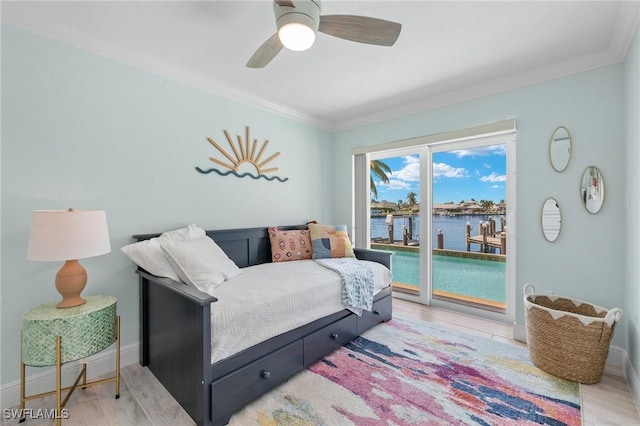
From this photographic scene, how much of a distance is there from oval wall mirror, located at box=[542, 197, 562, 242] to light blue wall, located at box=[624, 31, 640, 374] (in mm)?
413

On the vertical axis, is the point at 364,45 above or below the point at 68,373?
above

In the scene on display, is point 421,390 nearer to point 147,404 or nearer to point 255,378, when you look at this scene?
point 255,378

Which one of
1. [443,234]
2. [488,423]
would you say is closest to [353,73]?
[443,234]

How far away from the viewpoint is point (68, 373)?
1.92m

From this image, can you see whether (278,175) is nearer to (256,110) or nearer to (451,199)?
(256,110)

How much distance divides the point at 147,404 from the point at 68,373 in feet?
2.31

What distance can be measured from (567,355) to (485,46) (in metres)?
2.35

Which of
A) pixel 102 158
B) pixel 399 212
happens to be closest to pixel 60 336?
pixel 102 158

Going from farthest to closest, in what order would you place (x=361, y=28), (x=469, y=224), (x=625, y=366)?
(x=469, y=224) → (x=625, y=366) → (x=361, y=28)

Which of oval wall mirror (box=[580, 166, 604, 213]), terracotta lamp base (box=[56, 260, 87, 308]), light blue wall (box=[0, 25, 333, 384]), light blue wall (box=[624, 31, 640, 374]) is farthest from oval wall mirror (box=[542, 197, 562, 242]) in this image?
terracotta lamp base (box=[56, 260, 87, 308])

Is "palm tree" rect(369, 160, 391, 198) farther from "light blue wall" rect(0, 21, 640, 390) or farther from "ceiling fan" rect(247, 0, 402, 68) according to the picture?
"ceiling fan" rect(247, 0, 402, 68)

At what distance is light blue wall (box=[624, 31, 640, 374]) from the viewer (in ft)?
5.86

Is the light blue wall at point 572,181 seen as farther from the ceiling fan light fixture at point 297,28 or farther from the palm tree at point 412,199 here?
the ceiling fan light fixture at point 297,28

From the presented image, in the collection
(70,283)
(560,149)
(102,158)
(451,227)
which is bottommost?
(70,283)
